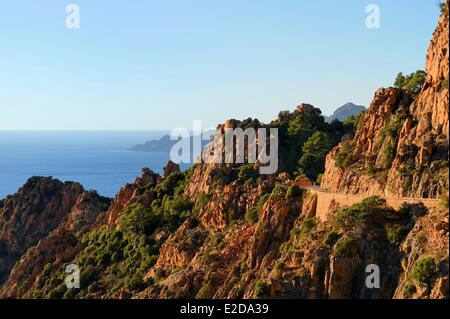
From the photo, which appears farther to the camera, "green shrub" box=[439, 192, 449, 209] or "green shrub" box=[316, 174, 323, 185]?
"green shrub" box=[316, 174, 323, 185]

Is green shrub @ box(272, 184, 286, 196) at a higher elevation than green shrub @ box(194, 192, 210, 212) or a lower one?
higher

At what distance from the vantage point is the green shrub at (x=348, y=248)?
6203 cm

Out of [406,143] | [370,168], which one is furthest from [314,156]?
[406,143]

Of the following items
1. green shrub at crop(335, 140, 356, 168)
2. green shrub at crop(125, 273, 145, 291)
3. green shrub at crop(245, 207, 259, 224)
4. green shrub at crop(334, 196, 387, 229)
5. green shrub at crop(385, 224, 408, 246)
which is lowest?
green shrub at crop(125, 273, 145, 291)

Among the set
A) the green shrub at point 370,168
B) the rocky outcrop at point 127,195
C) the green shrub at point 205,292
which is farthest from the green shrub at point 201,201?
the green shrub at point 370,168

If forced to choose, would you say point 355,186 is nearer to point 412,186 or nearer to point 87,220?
point 412,186

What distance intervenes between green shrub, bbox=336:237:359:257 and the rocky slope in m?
0.08

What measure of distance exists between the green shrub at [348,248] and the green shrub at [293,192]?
644 inches

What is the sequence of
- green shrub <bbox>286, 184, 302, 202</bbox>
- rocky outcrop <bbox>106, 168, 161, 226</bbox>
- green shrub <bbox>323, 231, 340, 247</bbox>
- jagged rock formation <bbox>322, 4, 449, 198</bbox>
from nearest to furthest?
green shrub <bbox>323, 231, 340, 247</bbox> → jagged rock formation <bbox>322, 4, 449, 198</bbox> → green shrub <bbox>286, 184, 302, 202</bbox> → rocky outcrop <bbox>106, 168, 161, 226</bbox>

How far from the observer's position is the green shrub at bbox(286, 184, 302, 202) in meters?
78.5

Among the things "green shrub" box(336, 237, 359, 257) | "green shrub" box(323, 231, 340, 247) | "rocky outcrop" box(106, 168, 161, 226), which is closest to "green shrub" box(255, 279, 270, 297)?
"green shrub" box(323, 231, 340, 247)

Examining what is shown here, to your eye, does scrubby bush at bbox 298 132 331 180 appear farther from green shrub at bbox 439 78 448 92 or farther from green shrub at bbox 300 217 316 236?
green shrub at bbox 439 78 448 92

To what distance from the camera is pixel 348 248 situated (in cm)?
6222
